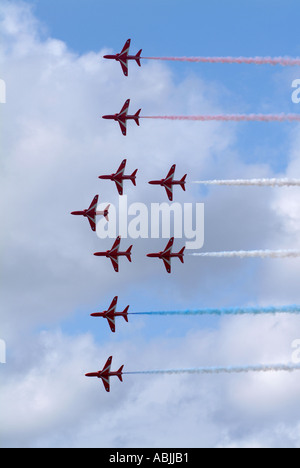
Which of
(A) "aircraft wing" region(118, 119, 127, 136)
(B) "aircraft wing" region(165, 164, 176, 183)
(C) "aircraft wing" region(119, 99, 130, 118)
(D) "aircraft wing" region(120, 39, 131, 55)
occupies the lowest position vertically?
(B) "aircraft wing" region(165, 164, 176, 183)

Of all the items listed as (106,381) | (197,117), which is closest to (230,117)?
(197,117)

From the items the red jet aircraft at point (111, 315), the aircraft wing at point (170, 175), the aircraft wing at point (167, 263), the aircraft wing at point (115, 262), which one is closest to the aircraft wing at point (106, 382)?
the red jet aircraft at point (111, 315)

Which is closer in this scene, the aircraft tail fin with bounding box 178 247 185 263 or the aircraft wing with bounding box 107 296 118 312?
the aircraft tail fin with bounding box 178 247 185 263

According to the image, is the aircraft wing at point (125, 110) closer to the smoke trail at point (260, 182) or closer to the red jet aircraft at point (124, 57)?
the red jet aircraft at point (124, 57)

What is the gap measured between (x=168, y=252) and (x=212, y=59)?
30025 mm

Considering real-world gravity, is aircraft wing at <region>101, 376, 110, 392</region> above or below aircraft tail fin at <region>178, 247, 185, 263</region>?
below

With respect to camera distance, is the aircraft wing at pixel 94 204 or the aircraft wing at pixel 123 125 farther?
the aircraft wing at pixel 123 125

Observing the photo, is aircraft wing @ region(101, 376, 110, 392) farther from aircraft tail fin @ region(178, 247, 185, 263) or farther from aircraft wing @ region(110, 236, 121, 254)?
aircraft tail fin @ region(178, 247, 185, 263)

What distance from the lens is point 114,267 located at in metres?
167

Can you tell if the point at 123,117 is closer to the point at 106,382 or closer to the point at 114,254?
the point at 114,254

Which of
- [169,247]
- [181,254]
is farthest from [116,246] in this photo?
[181,254]

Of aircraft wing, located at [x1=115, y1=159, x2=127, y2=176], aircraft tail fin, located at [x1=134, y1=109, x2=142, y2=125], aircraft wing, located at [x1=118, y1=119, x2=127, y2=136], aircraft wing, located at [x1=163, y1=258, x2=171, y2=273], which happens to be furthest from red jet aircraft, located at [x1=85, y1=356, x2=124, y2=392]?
aircraft tail fin, located at [x1=134, y1=109, x2=142, y2=125]

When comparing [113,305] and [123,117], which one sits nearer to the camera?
[113,305]

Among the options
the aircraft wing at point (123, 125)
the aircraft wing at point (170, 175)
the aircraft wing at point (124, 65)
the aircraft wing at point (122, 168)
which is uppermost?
the aircraft wing at point (124, 65)
